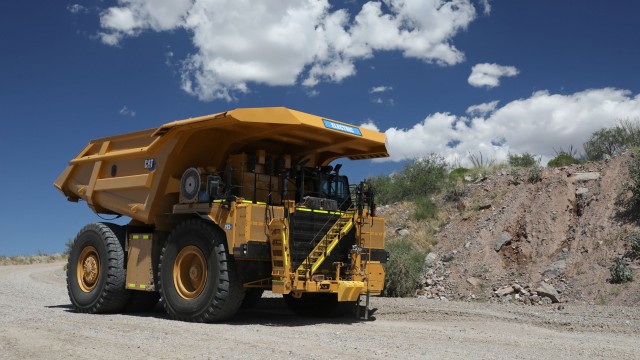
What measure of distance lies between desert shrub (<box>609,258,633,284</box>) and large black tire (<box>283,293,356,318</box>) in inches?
275

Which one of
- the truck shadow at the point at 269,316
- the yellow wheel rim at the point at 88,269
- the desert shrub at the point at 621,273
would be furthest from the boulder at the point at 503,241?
the yellow wheel rim at the point at 88,269

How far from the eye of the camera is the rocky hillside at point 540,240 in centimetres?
1603

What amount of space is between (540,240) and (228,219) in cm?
1152

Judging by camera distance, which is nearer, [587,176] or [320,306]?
[320,306]

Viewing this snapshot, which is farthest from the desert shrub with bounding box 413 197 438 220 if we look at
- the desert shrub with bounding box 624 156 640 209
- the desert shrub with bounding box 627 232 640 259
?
the desert shrub with bounding box 627 232 640 259

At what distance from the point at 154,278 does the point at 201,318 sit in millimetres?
1703

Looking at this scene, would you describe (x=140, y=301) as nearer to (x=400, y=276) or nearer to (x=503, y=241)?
(x=400, y=276)

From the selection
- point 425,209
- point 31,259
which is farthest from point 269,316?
point 31,259

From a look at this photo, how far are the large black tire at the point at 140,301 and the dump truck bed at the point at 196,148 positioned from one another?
1475 millimetres

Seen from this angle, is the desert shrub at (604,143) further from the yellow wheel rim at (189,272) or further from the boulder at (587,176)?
the yellow wheel rim at (189,272)

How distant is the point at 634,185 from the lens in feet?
59.0

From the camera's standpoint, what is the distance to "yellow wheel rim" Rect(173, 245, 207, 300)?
34.1 feet

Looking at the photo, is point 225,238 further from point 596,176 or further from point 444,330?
point 596,176

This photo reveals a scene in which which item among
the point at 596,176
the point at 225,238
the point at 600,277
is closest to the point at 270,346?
the point at 225,238
